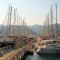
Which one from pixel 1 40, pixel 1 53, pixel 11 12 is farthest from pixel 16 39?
pixel 1 53

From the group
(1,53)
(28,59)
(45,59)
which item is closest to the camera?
(1,53)

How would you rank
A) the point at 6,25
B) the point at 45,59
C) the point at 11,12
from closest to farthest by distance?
the point at 45,59
the point at 11,12
the point at 6,25

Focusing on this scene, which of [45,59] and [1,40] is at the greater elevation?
[1,40]

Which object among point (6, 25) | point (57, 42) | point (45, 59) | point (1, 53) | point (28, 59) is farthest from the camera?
point (6, 25)

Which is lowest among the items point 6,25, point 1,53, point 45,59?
point 45,59

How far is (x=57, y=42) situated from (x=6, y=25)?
66.8 ft

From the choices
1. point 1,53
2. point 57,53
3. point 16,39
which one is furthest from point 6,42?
point 1,53

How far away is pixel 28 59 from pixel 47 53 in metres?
16.3

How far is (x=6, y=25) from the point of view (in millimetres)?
75000

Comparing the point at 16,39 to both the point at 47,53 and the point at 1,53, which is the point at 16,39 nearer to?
the point at 47,53

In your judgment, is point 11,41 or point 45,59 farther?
point 11,41

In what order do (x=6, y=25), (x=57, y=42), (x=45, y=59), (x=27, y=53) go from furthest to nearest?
(x=6, y=25)
(x=57, y=42)
(x=27, y=53)
(x=45, y=59)

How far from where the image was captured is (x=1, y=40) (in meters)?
55.2

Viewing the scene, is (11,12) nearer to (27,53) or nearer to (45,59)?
(27,53)
